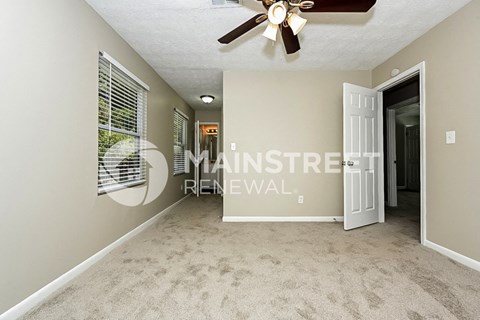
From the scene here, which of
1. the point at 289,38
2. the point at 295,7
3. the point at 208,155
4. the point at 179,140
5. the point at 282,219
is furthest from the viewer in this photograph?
the point at 208,155

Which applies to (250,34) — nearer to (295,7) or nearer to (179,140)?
(295,7)

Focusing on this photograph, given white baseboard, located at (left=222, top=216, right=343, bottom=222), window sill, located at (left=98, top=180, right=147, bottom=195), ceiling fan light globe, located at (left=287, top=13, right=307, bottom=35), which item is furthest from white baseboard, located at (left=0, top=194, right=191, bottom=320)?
ceiling fan light globe, located at (left=287, top=13, right=307, bottom=35)

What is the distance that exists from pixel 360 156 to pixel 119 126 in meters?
3.32

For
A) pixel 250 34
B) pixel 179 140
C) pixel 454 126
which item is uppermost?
pixel 250 34

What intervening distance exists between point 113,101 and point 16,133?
1213mm

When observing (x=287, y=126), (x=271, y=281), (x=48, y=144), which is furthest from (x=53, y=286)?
(x=287, y=126)

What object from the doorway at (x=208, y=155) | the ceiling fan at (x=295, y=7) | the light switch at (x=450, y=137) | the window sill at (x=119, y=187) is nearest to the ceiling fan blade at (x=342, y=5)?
the ceiling fan at (x=295, y=7)

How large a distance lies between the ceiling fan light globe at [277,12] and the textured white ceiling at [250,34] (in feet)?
1.81

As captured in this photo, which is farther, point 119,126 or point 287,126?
point 287,126

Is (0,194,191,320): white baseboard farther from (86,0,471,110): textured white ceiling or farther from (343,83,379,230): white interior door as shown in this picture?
(343,83,379,230): white interior door

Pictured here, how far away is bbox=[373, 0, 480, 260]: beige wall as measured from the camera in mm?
1946

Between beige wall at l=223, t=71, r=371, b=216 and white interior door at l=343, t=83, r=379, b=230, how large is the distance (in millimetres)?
367

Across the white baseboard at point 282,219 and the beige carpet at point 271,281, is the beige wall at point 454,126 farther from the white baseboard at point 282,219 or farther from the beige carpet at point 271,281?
the white baseboard at point 282,219

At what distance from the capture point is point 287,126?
3.50 metres
